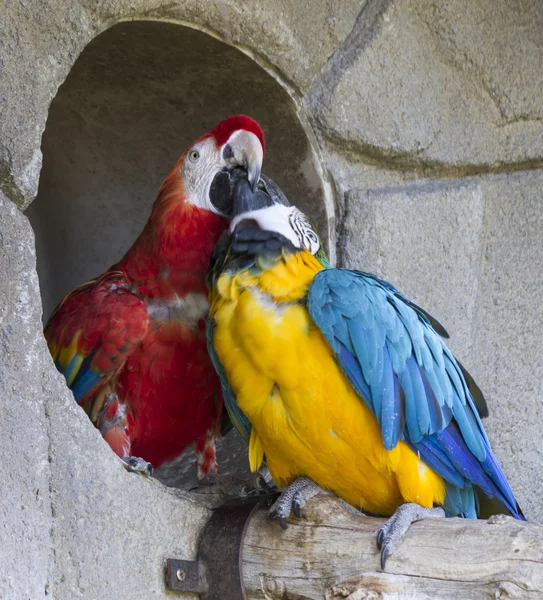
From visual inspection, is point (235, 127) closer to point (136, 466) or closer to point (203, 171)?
point (203, 171)

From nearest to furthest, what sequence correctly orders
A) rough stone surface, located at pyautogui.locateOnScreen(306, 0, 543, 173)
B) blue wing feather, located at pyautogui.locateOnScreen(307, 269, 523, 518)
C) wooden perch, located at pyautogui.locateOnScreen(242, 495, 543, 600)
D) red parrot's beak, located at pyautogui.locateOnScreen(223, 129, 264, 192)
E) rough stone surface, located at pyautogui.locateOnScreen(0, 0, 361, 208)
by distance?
wooden perch, located at pyautogui.locateOnScreen(242, 495, 543, 600), rough stone surface, located at pyautogui.locateOnScreen(0, 0, 361, 208), blue wing feather, located at pyautogui.locateOnScreen(307, 269, 523, 518), red parrot's beak, located at pyautogui.locateOnScreen(223, 129, 264, 192), rough stone surface, located at pyautogui.locateOnScreen(306, 0, 543, 173)

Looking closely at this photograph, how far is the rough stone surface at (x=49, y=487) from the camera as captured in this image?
1.38 metres

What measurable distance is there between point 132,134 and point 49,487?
1.19m

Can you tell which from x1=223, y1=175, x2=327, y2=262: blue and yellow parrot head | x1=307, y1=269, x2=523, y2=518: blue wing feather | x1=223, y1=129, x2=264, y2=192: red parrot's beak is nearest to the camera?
x1=307, y1=269, x2=523, y2=518: blue wing feather

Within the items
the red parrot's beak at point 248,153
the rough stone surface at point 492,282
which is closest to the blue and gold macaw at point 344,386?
the red parrot's beak at point 248,153

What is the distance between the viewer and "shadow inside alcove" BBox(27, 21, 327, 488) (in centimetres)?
199

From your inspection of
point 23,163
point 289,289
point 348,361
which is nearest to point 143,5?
point 23,163

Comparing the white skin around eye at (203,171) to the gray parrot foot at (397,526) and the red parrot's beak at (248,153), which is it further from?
the gray parrot foot at (397,526)

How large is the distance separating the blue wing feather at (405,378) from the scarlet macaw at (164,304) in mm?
349

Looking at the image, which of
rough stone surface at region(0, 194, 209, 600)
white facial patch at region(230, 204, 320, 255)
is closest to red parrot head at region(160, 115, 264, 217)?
white facial patch at region(230, 204, 320, 255)

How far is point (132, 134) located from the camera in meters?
2.38

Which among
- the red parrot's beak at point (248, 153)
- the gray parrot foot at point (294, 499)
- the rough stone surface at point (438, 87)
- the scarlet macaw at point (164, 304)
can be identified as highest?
the rough stone surface at point (438, 87)

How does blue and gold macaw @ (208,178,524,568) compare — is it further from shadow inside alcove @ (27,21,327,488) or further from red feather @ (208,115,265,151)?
shadow inside alcove @ (27,21,327,488)

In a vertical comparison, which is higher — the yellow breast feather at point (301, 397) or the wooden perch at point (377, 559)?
the yellow breast feather at point (301, 397)
